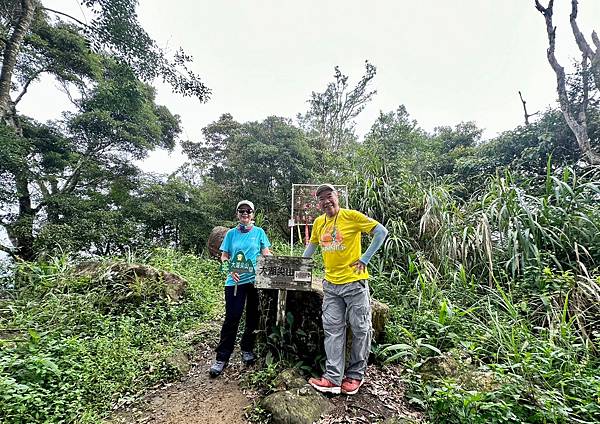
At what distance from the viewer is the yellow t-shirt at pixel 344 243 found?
86.2 inches

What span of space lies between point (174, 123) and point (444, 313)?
402 inches

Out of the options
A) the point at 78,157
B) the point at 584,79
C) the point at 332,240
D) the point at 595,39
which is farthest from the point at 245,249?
the point at 595,39

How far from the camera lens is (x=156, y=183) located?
8445 mm

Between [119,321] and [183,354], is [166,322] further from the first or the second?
[183,354]

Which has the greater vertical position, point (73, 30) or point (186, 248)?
point (73, 30)

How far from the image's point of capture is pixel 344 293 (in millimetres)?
2199

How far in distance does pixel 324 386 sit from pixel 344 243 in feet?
3.55

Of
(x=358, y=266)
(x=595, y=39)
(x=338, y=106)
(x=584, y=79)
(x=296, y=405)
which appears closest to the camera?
(x=296, y=405)

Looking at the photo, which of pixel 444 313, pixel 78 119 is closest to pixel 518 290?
pixel 444 313

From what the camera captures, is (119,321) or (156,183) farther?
(156,183)

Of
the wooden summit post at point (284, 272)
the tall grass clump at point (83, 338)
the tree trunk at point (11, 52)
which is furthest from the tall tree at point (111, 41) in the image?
the wooden summit post at point (284, 272)

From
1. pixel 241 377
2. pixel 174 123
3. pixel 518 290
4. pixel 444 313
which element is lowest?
pixel 241 377

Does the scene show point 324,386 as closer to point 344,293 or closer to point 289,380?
point 289,380

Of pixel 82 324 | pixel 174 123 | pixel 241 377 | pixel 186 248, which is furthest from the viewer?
pixel 174 123
